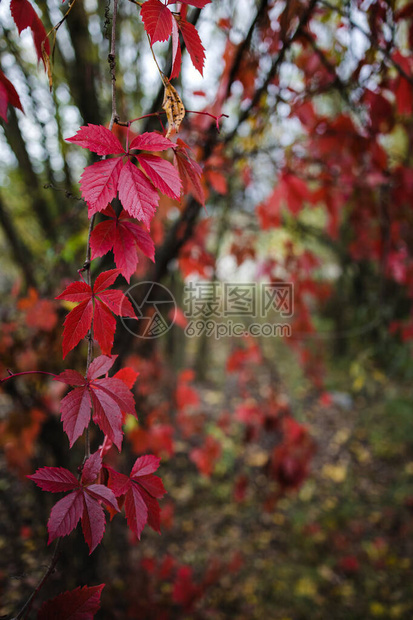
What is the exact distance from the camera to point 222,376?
5.89 m

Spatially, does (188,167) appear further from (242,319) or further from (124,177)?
(242,319)

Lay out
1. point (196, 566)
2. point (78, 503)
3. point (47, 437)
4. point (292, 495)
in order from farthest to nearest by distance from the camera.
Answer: point (292, 495)
point (196, 566)
point (47, 437)
point (78, 503)

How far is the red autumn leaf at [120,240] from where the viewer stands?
26.4 inches

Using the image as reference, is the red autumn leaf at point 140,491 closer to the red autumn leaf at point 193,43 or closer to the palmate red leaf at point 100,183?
the palmate red leaf at point 100,183

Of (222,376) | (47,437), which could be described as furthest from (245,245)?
(222,376)

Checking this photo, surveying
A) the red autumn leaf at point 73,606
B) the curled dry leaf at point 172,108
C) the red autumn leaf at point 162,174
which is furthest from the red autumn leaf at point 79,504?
the curled dry leaf at point 172,108

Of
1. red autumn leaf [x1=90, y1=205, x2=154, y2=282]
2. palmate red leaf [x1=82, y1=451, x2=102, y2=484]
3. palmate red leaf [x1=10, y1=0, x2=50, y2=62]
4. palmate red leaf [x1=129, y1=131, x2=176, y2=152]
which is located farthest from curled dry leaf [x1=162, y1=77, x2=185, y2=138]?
palmate red leaf [x1=82, y1=451, x2=102, y2=484]

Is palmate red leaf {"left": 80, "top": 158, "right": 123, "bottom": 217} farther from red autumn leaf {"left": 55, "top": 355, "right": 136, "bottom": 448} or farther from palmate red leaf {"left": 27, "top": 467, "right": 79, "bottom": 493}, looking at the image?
palmate red leaf {"left": 27, "top": 467, "right": 79, "bottom": 493}

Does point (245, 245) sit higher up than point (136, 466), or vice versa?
point (245, 245)

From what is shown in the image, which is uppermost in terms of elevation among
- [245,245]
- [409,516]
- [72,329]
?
[245,245]

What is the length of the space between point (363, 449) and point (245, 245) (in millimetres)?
3162

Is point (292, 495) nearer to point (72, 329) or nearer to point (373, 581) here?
point (373, 581)

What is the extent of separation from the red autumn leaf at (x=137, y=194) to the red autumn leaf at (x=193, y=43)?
10.4 inches

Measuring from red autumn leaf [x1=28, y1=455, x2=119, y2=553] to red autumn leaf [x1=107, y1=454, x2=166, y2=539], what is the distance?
5 centimetres
